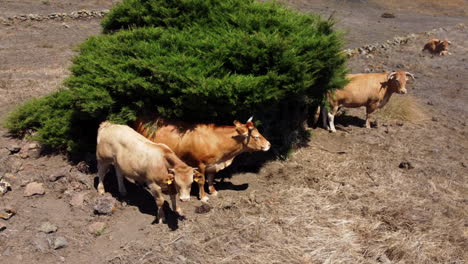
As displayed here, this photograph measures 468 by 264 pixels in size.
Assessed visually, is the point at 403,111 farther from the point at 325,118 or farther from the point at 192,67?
the point at 192,67

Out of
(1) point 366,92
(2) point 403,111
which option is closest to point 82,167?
(1) point 366,92

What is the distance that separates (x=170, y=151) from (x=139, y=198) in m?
1.59

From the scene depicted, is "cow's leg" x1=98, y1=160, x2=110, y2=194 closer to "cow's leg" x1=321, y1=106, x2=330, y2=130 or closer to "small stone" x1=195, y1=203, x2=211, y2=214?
"small stone" x1=195, y1=203, x2=211, y2=214

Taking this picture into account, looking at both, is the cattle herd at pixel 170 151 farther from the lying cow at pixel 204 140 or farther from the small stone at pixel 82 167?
the small stone at pixel 82 167

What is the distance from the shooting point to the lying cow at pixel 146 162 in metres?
5.25

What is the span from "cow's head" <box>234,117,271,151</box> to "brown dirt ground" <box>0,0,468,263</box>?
0.97 m

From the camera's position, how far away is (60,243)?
534cm

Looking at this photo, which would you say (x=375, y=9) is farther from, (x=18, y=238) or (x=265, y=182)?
(x=18, y=238)

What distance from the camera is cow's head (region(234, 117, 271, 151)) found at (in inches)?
242

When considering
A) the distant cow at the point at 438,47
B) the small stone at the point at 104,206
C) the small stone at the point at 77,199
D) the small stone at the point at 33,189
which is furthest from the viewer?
the distant cow at the point at 438,47

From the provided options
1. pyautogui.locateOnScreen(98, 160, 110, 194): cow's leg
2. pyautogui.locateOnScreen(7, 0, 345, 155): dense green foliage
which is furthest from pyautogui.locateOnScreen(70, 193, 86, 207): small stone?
pyautogui.locateOnScreen(7, 0, 345, 155): dense green foliage

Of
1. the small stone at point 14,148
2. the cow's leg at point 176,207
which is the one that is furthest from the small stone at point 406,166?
the small stone at point 14,148

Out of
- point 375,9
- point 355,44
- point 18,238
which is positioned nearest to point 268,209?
point 18,238

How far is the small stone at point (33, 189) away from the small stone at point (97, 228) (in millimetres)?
1394
